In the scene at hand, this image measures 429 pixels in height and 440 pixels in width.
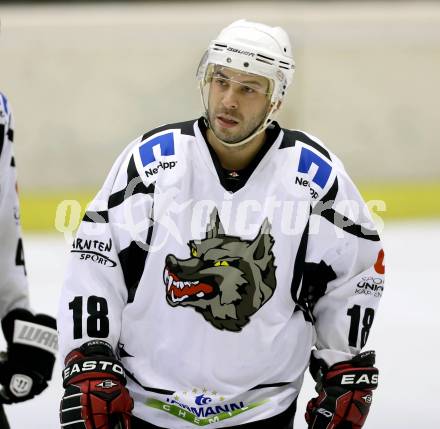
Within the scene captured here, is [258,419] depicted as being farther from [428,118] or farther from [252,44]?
[428,118]

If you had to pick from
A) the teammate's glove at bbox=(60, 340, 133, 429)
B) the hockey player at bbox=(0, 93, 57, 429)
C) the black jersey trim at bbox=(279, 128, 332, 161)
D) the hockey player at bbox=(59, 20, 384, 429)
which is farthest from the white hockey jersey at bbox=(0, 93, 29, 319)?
the black jersey trim at bbox=(279, 128, 332, 161)

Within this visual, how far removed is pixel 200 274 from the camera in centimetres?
240

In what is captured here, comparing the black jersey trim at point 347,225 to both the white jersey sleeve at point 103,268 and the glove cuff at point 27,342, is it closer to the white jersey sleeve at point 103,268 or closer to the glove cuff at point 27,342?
the white jersey sleeve at point 103,268

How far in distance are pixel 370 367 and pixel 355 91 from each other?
14.5ft

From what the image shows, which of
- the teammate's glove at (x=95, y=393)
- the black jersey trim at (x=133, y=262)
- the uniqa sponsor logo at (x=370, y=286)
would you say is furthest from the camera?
the uniqa sponsor logo at (x=370, y=286)

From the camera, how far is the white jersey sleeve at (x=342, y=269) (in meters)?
2.45

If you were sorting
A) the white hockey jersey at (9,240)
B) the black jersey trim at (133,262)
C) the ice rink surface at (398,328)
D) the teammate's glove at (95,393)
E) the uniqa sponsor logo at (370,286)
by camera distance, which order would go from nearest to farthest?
the teammate's glove at (95,393) → the black jersey trim at (133,262) → the uniqa sponsor logo at (370,286) → the white hockey jersey at (9,240) → the ice rink surface at (398,328)

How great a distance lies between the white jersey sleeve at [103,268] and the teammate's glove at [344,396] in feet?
1.55

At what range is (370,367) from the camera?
2469 mm

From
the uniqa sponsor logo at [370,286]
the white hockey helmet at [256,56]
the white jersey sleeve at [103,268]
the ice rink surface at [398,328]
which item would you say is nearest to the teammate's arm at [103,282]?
the white jersey sleeve at [103,268]

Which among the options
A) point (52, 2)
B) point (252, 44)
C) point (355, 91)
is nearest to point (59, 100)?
point (52, 2)

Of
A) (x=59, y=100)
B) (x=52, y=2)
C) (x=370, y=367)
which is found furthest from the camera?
(x=52, y=2)

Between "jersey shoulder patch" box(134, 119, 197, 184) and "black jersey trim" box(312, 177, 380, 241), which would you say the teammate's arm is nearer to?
"jersey shoulder patch" box(134, 119, 197, 184)

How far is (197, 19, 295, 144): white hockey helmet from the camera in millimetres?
2416
